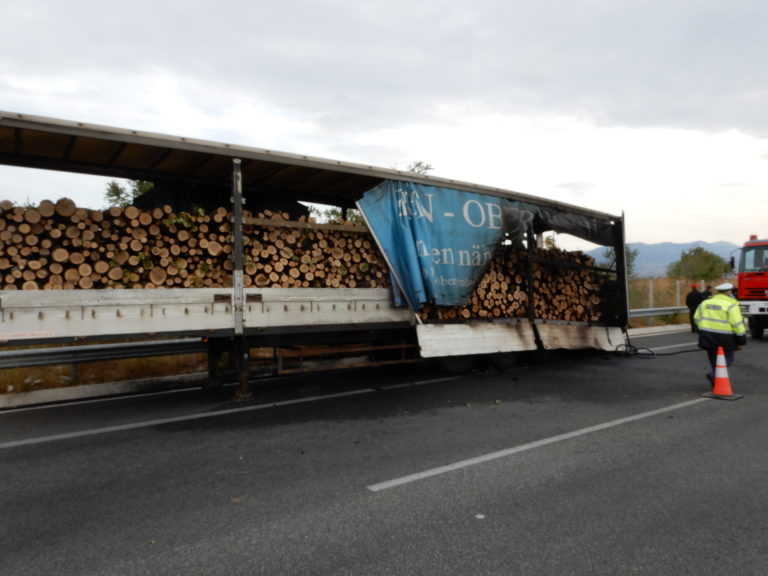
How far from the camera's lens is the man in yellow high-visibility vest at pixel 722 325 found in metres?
7.45

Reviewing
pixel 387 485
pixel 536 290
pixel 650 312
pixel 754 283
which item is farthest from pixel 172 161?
pixel 650 312

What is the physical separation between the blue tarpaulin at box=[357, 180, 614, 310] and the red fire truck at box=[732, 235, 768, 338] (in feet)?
30.7

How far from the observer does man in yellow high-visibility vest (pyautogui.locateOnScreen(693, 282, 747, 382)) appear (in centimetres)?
745

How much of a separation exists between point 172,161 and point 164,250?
128 centimetres

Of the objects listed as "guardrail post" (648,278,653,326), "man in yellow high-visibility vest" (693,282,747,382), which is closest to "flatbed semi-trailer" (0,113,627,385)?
"man in yellow high-visibility vest" (693,282,747,382)

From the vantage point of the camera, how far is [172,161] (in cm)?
682

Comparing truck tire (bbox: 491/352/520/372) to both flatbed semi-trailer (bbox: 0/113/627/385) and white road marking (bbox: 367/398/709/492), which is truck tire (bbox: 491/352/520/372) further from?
white road marking (bbox: 367/398/709/492)

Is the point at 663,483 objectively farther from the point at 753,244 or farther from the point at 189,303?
the point at 753,244

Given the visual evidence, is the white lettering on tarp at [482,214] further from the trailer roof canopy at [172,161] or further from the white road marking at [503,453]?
the white road marking at [503,453]

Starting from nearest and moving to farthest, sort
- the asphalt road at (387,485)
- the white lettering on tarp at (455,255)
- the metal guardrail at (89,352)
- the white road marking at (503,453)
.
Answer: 1. the asphalt road at (387,485)
2. the white road marking at (503,453)
3. the metal guardrail at (89,352)
4. the white lettering on tarp at (455,255)

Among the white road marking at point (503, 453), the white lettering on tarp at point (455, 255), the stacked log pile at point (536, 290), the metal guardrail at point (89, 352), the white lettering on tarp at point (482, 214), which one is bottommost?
the white road marking at point (503, 453)

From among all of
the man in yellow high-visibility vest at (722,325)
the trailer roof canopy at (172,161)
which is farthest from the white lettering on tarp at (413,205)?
the man in yellow high-visibility vest at (722,325)

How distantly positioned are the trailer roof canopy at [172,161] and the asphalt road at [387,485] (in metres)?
3.12

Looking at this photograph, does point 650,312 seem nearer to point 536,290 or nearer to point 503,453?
point 536,290
